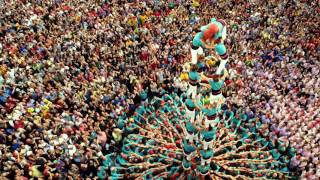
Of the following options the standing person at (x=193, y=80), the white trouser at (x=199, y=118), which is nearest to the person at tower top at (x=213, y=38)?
the standing person at (x=193, y=80)

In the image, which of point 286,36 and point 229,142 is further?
Result: point 286,36

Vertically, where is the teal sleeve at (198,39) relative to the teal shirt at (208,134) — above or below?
above

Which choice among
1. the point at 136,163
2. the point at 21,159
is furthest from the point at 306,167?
the point at 21,159

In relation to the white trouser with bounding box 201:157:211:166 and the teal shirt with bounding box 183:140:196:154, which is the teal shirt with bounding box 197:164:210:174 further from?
the teal shirt with bounding box 183:140:196:154

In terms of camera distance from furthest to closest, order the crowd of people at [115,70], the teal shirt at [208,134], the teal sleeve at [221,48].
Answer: the crowd of people at [115,70] < the teal shirt at [208,134] < the teal sleeve at [221,48]

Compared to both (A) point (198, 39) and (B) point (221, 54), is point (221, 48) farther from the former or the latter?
(A) point (198, 39)

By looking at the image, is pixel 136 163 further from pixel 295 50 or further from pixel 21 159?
pixel 295 50

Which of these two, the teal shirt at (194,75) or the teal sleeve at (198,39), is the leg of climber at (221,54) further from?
the teal shirt at (194,75)

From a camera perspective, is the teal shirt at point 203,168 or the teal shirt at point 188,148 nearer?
the teal shirt at point 188,148

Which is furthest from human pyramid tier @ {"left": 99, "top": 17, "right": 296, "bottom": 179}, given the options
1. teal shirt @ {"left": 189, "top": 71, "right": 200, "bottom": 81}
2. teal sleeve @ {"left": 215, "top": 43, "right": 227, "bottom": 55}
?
teal sleeve @ {"left": 215, "top": 43, "right": 227, "bottom": 55}
